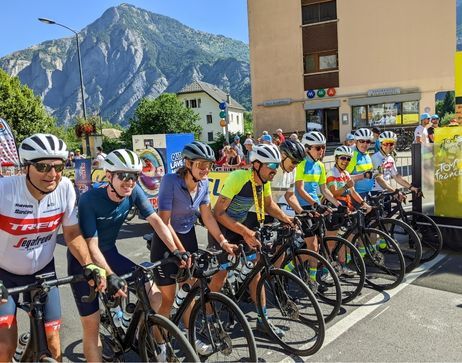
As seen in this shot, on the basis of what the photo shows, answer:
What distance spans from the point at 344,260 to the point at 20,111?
3301cm

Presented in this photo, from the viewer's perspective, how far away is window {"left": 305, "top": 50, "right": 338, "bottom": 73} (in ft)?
97.8

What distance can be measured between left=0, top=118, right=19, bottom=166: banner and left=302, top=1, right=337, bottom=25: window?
25.5m

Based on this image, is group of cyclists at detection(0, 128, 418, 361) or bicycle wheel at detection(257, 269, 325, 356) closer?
group of cyclists at detection(0, 128, 418, 361)

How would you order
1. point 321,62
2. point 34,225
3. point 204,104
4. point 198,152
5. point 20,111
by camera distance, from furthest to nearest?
point 204,104
point 20,111
point 321,62
point 198,152
point 34,225

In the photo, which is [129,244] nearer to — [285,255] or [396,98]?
[285,255]

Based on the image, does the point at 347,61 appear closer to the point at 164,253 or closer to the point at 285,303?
the point at 285,303

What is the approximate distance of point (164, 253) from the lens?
366 centimetres

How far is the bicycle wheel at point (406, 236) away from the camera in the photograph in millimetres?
5543

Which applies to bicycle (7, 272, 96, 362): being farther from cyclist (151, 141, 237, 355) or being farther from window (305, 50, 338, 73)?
window (305, 50, 338, 73)

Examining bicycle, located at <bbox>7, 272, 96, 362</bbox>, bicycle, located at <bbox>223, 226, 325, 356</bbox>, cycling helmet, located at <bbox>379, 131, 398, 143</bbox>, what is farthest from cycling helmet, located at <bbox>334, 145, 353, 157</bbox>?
bicycle, located at <bbox>7, 272, 96, 362</bbox>

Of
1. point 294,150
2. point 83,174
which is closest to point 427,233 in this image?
point 294,150

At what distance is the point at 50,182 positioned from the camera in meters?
2.91

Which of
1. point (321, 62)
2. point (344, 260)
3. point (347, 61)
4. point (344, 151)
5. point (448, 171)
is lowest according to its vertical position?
point (344, 260)

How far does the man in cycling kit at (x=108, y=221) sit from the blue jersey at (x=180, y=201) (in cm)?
29
